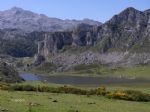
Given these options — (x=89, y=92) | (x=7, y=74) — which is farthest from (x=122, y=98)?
(x=7, y=74)

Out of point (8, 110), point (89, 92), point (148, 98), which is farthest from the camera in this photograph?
point (89, 92)

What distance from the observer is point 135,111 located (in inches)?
1654

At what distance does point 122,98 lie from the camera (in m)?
57.8

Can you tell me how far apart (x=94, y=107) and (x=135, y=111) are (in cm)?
427

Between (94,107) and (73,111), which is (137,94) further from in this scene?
(73,111)

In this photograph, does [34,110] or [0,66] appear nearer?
[34,110]

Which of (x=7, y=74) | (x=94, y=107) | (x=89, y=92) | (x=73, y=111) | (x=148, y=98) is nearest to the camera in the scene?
(x=73, y=111)

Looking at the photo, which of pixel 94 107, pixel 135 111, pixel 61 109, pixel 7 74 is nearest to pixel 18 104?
pixel 61 109

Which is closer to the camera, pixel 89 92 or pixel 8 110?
pixel 8 110

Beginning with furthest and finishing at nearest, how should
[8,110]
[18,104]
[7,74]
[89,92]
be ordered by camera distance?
1. [7,74]
2. [89,92]
3. [18,104]
4. [8,110]

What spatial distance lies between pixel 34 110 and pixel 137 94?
26.7 m

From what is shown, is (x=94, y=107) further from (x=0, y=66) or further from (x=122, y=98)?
(x=0, y=66)

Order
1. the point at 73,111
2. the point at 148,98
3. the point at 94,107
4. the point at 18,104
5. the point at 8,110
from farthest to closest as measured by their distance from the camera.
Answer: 1. the point at 148,98
2. the point at 94,107
3. the point at 18,104
4. the point at 73,111
5. the point at 8,110

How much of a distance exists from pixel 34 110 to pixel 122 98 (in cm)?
2491
